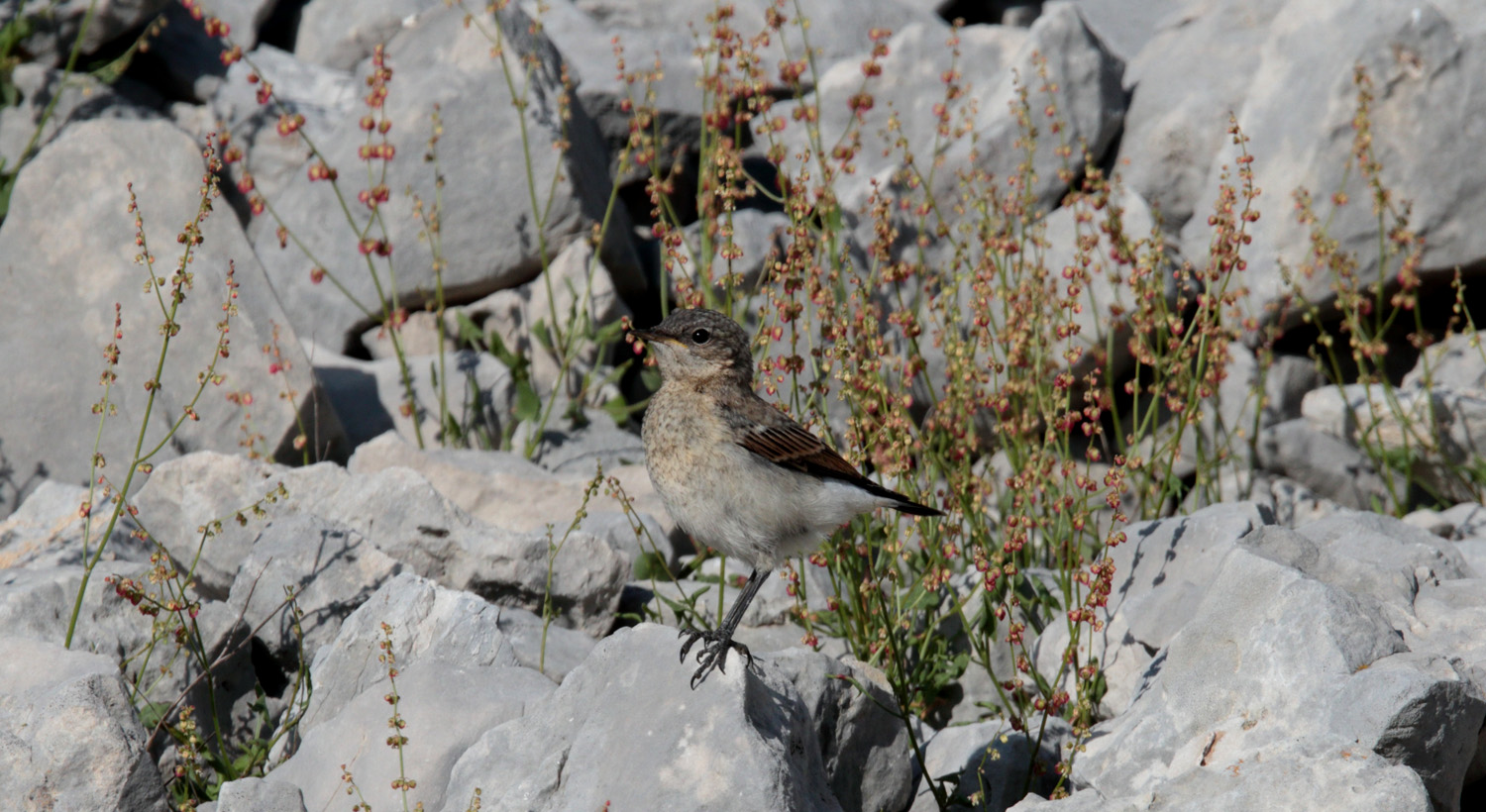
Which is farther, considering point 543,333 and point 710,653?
point 543,333

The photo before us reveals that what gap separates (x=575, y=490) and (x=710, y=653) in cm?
265

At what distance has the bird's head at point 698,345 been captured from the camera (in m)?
5.50

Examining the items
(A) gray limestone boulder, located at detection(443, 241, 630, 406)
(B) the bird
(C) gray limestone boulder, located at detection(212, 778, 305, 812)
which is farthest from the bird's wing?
(A) gray limestone boulder, located at detection(443, 241, 630, 406)

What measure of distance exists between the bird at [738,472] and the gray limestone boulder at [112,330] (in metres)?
2.83

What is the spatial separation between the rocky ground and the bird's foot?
0.33 feet

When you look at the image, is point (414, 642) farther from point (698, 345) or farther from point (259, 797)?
point (698, 345)

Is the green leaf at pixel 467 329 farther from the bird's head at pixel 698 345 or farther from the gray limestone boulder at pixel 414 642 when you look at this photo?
the bird's head at pixel 698 345

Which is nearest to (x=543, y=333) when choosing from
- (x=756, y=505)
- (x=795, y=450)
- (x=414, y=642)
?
(x=414, y=642)

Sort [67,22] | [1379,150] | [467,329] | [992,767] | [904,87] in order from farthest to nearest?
[904,87] → [67,22] → [1379,150] → [467,329] → [992,767]

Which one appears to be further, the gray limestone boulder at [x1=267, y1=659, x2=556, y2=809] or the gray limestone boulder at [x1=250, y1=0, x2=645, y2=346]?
the gray limestone boulder at [x1=250, y1=0, x2=645, y2=346]

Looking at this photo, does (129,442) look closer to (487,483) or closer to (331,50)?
(487,483)

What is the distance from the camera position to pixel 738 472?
16.7 feet

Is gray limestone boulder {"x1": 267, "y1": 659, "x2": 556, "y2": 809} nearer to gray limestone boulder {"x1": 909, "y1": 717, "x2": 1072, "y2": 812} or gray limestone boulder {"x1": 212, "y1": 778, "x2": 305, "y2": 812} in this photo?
gray limestone boulder {"x1": 212, "y1": 778, "x2": 305, "y2": 812}

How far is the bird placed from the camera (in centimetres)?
508
